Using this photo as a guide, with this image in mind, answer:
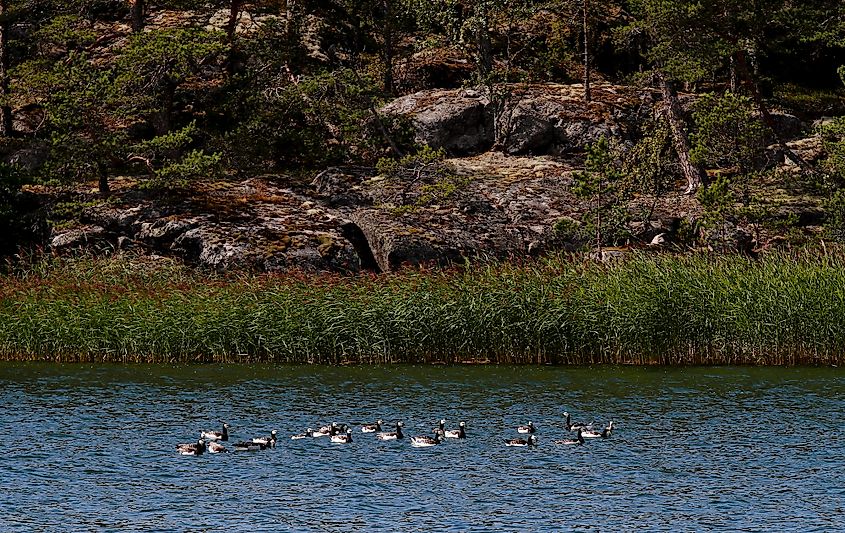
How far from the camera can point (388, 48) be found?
5006cm

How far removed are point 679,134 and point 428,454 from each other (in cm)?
2753

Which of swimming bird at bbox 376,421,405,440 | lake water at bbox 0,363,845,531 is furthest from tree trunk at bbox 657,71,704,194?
swimming bird at bbox 376,421,405,440

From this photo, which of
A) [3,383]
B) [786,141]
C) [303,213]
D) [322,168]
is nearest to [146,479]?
[3,383]

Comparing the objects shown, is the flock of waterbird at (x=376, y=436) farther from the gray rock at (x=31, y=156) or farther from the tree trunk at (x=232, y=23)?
the tree trunk at (x=232, y=23)

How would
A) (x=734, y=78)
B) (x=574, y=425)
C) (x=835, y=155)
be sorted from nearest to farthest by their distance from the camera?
(x=574, y=425), (x=835, y=155), (x=734, y=78)

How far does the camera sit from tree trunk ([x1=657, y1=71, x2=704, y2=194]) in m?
42.7

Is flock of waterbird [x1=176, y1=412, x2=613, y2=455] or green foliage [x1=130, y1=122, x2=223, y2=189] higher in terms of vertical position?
green foliage [x1=130, y1=122, x2=223, y2=189]

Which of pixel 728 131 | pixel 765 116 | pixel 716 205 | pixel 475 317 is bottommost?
pixel 475 317

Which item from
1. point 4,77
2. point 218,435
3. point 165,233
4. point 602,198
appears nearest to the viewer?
point 218,435

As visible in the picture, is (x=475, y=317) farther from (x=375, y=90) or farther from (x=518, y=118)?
(x=375, y=90)

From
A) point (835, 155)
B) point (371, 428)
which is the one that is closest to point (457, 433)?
point (371, 428)

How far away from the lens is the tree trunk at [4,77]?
4362 centimetres

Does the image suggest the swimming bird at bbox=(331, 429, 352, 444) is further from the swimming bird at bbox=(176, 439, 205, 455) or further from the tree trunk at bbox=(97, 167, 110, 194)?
the tree trunk at bbox=(97, 167, 110, 194)

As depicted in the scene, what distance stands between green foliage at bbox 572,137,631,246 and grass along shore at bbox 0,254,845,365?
7.21 meters
